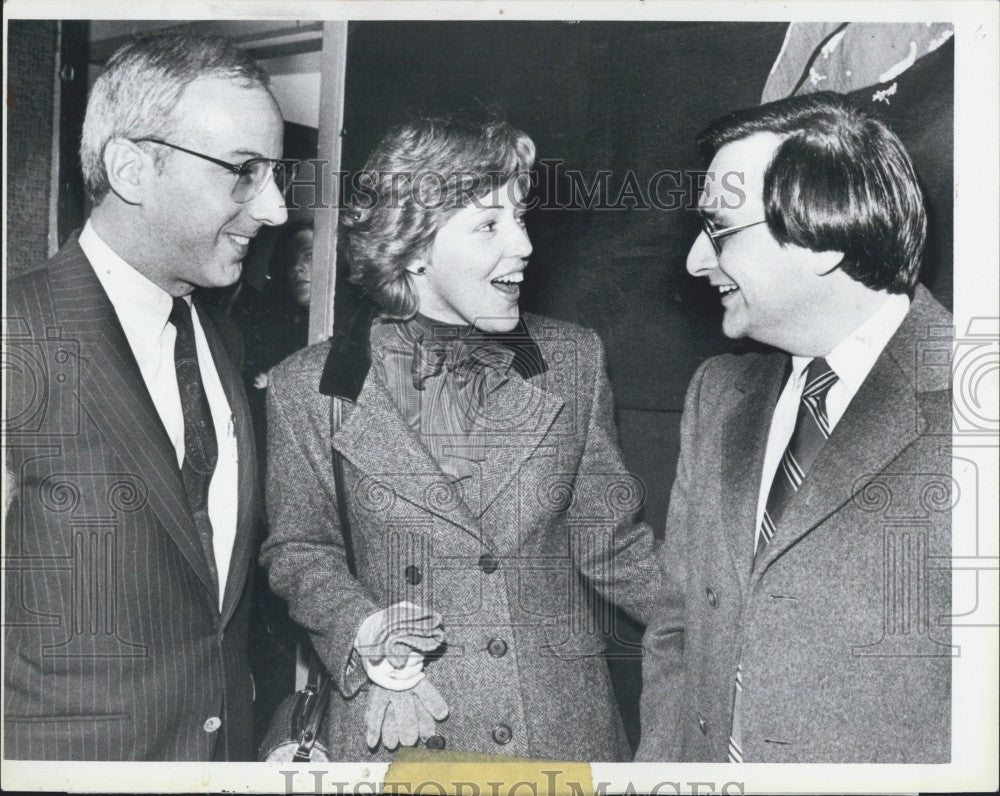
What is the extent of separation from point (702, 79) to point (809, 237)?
472mm

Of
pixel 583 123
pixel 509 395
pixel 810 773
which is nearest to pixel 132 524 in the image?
pixel 509 395

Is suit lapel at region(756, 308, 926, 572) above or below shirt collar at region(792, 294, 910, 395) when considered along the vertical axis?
below

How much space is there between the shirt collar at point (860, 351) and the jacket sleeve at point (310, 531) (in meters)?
1.16

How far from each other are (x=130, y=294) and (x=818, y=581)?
178cm

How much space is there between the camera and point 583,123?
8.07 ft

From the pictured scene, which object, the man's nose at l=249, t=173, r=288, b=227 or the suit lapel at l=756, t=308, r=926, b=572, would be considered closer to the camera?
the suit lapel at l=756, t=308, r=926, b=572

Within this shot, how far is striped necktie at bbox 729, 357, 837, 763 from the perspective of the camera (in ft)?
7.76

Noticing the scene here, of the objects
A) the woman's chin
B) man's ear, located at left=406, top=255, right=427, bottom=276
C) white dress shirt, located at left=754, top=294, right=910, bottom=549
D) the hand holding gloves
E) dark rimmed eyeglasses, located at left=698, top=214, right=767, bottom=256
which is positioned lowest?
the hand holding gloves

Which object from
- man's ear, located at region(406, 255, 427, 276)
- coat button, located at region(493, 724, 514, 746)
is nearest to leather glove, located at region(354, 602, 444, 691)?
coat button, located at region(493, 724, 514, 746)

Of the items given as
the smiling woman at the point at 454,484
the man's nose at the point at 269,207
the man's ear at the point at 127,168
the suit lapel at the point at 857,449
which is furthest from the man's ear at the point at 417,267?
the suit lapel at the point at 857,449

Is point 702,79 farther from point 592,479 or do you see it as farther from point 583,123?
point 592,479

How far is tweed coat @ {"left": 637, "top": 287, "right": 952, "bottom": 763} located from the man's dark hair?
168mm

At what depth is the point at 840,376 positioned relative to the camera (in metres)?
2.37

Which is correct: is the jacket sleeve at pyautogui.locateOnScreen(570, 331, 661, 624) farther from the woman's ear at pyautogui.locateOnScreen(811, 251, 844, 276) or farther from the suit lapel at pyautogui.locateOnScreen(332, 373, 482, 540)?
the woman's ear at pyautogui.locateOnScreen(811, 251, 844, 276)
